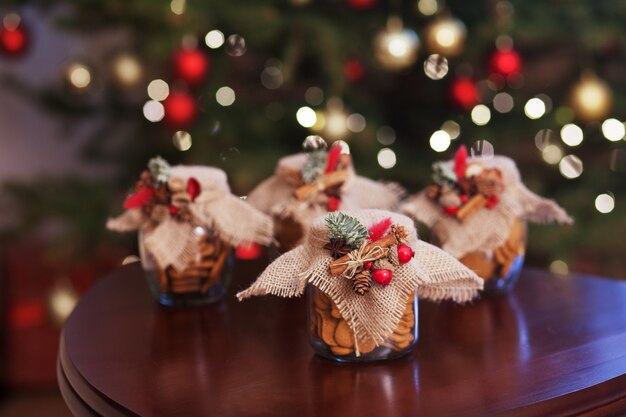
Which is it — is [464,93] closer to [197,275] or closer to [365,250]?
[197,275]

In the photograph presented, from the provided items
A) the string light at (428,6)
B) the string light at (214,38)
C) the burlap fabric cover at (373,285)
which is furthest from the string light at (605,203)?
the burlap fabric cover at (373,285)

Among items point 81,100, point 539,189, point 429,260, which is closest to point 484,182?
point 429,260

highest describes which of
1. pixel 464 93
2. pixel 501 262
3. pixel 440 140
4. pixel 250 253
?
pixel 464 93

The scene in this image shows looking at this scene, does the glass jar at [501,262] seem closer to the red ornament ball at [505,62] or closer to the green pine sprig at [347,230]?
the green pine sprig at [347,230]

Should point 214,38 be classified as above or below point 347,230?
above

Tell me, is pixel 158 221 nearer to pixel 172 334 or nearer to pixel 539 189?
pixel 172 334

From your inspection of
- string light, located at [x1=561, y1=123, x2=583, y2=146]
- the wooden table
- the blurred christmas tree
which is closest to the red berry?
the wooden table

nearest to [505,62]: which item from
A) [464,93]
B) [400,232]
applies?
[464,93]
